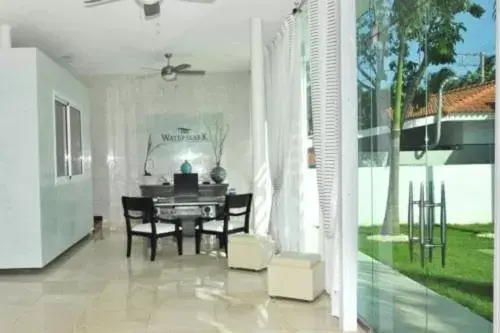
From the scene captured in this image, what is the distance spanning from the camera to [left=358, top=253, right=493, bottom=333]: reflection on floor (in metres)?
2.84

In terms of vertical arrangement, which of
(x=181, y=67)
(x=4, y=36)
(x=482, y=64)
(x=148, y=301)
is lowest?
(x=148, y=301)

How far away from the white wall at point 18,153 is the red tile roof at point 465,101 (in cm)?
421

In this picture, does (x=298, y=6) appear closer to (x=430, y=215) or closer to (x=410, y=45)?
(x=410, y=45)

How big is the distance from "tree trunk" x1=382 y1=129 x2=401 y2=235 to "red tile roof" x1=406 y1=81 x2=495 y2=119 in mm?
203

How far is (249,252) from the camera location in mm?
5250

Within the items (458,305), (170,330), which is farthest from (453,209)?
(170,330)

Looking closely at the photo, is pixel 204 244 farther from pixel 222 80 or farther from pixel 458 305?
pixel 458 305

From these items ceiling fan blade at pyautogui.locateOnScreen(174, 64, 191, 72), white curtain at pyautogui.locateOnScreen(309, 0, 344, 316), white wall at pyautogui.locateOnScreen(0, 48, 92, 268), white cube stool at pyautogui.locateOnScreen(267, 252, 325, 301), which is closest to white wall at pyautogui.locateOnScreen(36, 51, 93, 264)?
white wall at pyautogui.locateOnScreen(0, 48, 92, 268)

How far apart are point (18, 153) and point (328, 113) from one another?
3.69m

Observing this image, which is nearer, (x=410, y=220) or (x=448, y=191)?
(x=448, y=191)

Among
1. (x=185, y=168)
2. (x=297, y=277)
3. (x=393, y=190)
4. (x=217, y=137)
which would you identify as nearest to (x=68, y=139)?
(x=185, y=168)

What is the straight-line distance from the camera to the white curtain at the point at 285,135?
17.4ft

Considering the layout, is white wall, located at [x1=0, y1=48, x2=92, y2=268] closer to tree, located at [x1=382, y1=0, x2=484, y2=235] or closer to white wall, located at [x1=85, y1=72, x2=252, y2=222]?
white wall, located at [x1=85, y1=72, x2=252, y2=222]

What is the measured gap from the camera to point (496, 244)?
1904mm
